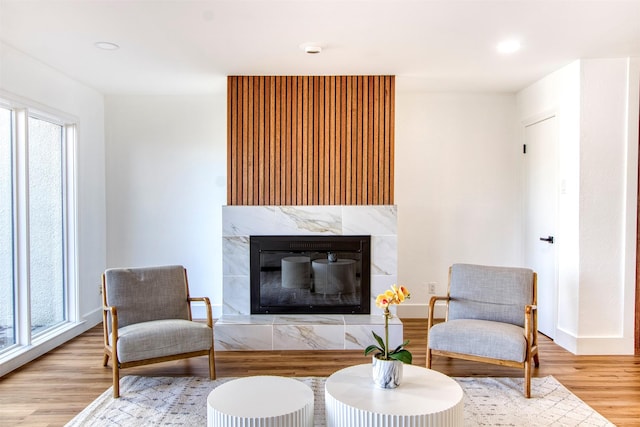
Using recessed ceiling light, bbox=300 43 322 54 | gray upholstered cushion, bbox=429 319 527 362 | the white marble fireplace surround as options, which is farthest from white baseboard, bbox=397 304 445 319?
recessed ceiling light, bbox=300 43 322 54

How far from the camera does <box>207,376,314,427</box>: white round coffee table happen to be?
7.23 ft

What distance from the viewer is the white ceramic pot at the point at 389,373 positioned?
2486mm

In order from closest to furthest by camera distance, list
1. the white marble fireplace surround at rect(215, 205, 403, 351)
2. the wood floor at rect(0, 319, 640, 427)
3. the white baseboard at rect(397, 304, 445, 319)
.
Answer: the wood floor at rect(0, 319, 640, 427) < the white marble fireplace surround at rect(215, 205, 403, 351) < the white baseboard at rect(397, 304, 445, 319)

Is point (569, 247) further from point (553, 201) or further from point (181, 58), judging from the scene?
point (181, 58)

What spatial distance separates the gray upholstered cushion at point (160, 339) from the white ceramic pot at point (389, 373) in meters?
1.47

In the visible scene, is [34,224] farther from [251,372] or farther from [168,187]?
[251,372]

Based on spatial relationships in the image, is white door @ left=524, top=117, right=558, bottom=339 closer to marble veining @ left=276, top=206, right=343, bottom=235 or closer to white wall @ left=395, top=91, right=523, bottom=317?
white wall @ left=395, top=91, right=523, bottom=317

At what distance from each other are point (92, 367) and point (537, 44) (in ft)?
14.3

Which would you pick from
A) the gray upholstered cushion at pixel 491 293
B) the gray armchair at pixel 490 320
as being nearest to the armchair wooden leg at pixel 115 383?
the gray armchair at pixel 490 320

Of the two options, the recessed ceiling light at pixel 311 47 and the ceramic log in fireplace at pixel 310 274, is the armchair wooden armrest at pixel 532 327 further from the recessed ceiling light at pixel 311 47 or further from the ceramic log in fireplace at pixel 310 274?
the recessed ceiling light at pixel 311 47

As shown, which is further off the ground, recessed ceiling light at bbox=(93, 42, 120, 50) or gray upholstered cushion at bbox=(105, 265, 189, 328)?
recessed ceiling light at bbox=(93, 42, 120, 50)

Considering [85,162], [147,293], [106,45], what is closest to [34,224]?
[85,162]

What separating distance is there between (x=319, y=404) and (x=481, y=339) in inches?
48.5

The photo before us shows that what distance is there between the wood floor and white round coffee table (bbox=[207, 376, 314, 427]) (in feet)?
3.41
